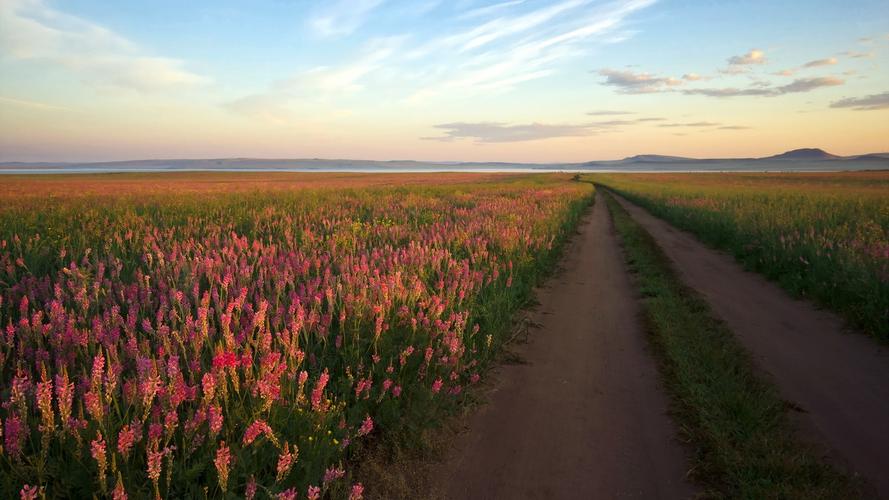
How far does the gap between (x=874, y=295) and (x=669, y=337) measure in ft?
12.5

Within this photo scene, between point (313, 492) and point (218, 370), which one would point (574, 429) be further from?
point (218, 370)

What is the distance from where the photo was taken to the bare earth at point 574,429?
3170 millimetres

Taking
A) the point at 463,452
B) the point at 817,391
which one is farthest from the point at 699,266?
the point at 463,452

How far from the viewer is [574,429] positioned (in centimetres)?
385

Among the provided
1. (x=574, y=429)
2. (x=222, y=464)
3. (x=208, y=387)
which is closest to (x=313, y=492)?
(x=222, y=464)

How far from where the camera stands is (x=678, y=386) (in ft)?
15.0

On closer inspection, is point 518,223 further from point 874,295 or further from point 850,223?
point 850,223

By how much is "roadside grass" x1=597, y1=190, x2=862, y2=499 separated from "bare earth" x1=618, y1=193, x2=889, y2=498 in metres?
0.24

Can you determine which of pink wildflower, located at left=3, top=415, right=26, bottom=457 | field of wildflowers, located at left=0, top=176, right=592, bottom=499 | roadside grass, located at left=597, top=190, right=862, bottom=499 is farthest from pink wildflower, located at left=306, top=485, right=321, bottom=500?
roadside grass, located at left=597, top=190, right=862, bottom=499

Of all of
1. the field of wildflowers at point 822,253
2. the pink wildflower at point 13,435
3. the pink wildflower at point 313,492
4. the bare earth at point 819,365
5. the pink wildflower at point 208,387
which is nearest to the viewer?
the pink wildflower at point 13,435

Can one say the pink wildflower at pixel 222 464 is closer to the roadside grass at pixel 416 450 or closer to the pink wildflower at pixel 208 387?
the pink wildflower at pixel 208 387

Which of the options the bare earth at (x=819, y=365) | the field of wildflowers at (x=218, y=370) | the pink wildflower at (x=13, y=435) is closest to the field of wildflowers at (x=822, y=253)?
the bare earth at (x=819, y=365)

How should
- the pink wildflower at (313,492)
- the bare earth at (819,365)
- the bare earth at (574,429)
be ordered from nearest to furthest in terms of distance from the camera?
the pink wildflower at (313,492) < the bare earth at (574,429) < the bare earth at (819,365)

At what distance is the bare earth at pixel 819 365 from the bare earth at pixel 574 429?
126cm
